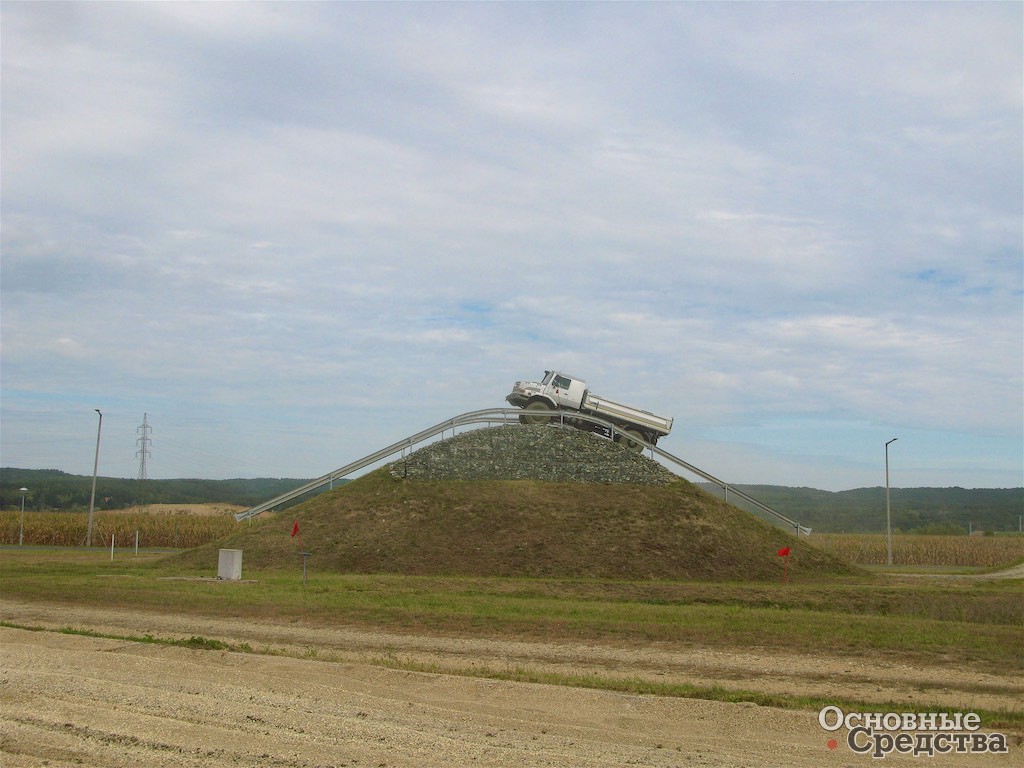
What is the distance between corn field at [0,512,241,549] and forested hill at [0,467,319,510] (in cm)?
2734

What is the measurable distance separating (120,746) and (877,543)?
5809cm

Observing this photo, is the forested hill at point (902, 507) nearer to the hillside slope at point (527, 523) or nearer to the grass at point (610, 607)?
the hillside slope at point (527, 523)

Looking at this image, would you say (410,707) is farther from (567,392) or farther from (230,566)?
(567,392)

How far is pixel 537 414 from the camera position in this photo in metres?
42.4

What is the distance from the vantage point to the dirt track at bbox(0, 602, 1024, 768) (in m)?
9.89

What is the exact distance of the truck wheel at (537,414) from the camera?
42875 mm

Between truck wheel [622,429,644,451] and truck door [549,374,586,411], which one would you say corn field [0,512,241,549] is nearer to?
truck door [549,374,586,411]

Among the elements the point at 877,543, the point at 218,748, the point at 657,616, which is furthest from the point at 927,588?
the point at 877,543

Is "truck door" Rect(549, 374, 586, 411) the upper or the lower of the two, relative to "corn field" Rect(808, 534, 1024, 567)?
upper

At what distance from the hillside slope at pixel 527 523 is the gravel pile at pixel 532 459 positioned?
0.05 m

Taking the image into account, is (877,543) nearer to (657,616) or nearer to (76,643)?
(657,616)

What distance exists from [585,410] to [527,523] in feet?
27.8

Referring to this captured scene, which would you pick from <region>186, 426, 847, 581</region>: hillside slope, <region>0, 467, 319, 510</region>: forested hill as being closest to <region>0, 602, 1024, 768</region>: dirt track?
<region>186, 426, 847, 581</region>: hillside slope

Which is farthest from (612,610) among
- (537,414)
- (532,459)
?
(537,414)
